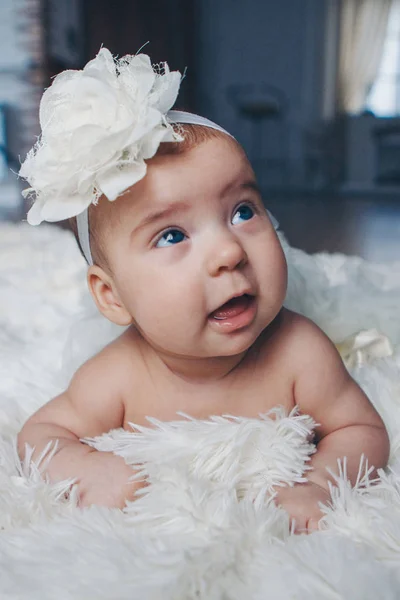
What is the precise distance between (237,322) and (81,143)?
8.3 inches

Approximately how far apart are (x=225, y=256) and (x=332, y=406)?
0.23 metres

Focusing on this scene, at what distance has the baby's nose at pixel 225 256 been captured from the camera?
22.2 inches

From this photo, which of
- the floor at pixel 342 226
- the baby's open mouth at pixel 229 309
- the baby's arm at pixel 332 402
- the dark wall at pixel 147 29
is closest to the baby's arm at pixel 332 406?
the baby's arm at pixel 332 402

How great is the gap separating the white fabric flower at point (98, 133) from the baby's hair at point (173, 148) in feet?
0.04

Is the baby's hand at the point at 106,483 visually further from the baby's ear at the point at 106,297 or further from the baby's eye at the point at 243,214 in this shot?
the baby's eye at the point at 243,214

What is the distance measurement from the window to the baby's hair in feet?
21.1

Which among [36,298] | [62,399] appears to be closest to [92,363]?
[62,399]

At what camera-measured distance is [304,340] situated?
71 centimetres

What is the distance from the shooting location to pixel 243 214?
0.62 meters

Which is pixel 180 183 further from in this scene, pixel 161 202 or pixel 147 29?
pixel 147 29

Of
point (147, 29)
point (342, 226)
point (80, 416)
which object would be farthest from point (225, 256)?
point (147, 29)

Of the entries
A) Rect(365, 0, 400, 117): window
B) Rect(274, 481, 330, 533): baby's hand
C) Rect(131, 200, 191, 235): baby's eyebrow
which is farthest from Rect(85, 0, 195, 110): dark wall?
Rect(274, 481, 330, 533): baby's hand

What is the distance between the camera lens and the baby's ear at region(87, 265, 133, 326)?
68 centimetres

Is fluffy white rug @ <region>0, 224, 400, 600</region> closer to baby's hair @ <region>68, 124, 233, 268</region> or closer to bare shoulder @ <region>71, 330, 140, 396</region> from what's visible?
A: bare shoulder @ <region>71, 330, 140, 396</region>
